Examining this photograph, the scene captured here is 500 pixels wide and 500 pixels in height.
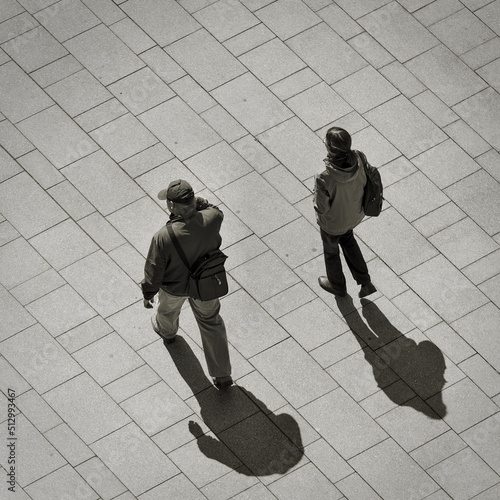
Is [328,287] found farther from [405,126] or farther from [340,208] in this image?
[405,126]

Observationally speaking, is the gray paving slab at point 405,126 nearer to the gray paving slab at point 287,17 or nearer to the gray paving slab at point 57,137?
the gray paving slab at point 287,17

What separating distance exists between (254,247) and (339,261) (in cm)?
94

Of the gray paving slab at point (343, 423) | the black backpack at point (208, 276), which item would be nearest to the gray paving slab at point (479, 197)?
the gray paving slab at point (343, 423)

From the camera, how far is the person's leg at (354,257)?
920 cm

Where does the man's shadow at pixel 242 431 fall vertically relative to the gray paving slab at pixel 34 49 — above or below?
below

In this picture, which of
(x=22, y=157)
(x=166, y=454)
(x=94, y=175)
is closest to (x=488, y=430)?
(x=166, y=454)

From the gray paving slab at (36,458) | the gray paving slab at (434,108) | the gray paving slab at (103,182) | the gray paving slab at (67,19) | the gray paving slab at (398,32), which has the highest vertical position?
the gray paving slab at (398,32)

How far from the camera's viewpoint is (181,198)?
786 centimetres

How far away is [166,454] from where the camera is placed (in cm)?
882

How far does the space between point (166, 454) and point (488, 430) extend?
9.36 ft

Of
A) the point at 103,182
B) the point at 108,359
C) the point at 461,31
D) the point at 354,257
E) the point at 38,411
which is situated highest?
the point at 461,31

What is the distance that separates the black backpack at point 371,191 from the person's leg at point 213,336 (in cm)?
156

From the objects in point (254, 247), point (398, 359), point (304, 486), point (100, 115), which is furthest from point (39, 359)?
point (398, 359)

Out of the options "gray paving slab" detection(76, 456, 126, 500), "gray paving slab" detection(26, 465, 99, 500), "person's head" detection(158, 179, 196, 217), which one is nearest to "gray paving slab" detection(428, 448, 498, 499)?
"gray paving slab" detection(76, 456, 126, 500)
